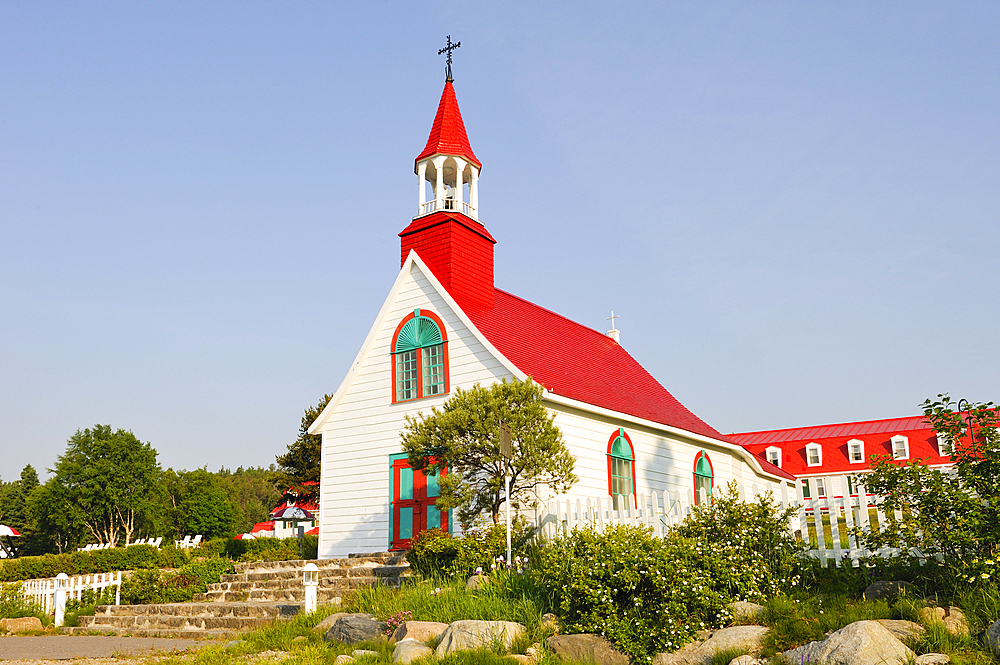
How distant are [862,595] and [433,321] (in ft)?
40.4

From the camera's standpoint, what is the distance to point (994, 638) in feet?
23.2

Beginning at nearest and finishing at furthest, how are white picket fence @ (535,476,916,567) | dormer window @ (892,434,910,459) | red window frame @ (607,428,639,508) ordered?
white picket fence @ (535,476,916,567), red window frame @ (607,428,639,508), dormer window @ (892,434,910,459)

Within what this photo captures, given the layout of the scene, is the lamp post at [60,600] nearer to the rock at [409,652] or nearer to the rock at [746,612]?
the rock at [409,652]

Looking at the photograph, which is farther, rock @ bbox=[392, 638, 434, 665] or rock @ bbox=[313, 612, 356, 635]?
rock @ bbox=[313, 612, 356, 635]

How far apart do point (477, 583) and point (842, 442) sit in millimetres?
35861

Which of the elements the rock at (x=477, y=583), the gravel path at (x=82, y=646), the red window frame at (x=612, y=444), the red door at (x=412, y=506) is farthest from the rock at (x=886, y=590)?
the red door at (x=412, y=506)

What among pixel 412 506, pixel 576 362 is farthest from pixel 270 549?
pixel 576 362

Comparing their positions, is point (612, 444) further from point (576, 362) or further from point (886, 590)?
point (886, 590)

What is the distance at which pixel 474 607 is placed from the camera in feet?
33.0

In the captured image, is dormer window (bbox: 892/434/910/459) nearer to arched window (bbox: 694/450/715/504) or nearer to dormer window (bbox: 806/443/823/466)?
dormer window (bbox: 806/443/823/466)

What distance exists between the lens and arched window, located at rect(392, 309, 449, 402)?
62.4 feet

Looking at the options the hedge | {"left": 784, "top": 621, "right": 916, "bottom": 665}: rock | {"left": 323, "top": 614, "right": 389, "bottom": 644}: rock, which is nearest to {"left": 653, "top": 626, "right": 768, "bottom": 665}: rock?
{"left": 784, "top": 621, "right": 916, "bottom": 665}: rock

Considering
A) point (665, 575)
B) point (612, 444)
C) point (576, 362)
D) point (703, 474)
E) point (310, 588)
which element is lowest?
point (310, 588)

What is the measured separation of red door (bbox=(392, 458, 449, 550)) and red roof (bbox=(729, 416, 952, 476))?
2799 centimetres
